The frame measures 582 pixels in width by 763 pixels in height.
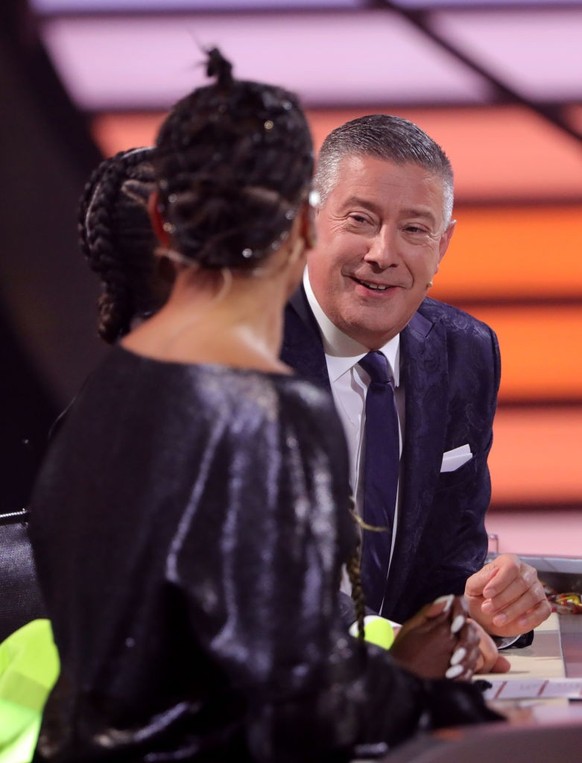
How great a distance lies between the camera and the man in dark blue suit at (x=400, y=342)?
2.26m

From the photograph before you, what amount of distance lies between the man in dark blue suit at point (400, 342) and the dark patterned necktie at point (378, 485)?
0.01m

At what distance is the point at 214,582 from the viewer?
1.00 meters

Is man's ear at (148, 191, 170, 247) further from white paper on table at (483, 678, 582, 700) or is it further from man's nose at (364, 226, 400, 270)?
man's nose at (364, 226, 400, 270)

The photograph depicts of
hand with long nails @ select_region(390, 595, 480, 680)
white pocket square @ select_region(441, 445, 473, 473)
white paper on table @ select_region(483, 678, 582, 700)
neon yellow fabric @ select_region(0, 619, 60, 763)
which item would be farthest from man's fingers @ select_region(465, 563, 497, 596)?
neon yellow fabric @ select_region(0, 619, 60, 763)

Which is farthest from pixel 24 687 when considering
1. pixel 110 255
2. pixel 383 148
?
pixel 383 148

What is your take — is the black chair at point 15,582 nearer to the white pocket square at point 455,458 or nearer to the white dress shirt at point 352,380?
the white dress shirt at point 352,380

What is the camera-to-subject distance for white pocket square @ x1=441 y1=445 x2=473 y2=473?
2328 millimetres

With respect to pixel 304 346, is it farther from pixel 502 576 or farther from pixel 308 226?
pixel 308 226

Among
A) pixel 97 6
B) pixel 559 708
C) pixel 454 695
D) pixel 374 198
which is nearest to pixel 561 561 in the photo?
pixel 374 198

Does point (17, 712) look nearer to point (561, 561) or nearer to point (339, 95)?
point (561, 561)

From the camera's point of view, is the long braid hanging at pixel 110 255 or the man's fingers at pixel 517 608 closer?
the long braid hanging at pixel 110 255

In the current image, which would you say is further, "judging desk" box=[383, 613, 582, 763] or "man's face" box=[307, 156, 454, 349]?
"man's face" box=[307, 156, 454, 349]

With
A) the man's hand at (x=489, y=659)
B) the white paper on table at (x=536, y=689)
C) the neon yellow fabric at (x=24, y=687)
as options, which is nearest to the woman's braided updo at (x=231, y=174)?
the neon yellow fabric at (x=24, y=687)

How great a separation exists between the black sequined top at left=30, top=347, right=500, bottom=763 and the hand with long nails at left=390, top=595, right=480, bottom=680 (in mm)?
445
